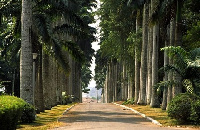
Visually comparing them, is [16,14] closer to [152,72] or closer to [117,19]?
[152,72]

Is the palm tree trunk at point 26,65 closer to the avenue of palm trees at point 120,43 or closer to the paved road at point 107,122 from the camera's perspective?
the avenue of palm trees at point 120,43

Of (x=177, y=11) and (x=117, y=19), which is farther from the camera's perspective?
(x=117, y=19)

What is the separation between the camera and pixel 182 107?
48.7ft

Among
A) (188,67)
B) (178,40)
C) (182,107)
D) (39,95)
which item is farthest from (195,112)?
(39,95)

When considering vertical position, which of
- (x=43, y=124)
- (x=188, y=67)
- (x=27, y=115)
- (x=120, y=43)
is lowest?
(x=43, y=124)

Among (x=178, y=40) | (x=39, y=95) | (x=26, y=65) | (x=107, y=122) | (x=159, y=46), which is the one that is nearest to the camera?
(x=107, y=122)

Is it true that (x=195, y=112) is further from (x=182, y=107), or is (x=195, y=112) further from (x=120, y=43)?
(x=120, y=43)

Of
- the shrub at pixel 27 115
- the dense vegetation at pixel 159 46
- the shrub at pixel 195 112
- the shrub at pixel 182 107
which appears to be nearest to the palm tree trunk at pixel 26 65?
the shrub at pixel 27 115

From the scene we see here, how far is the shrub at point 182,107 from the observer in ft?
48.6

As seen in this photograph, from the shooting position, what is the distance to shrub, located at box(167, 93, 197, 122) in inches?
583

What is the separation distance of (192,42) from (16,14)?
11581 mm

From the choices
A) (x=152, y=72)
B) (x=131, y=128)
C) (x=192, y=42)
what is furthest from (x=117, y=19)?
(x=131, y=128)

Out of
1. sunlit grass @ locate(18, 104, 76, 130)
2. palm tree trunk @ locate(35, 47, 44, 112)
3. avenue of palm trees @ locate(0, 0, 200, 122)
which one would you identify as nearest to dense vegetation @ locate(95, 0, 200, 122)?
avenue of palm trees @ locate(0, 0, 200, 122)

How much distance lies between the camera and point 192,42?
23094mm
